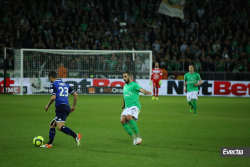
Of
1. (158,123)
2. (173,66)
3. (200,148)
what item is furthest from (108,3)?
(200,148)

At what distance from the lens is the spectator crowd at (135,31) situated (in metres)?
23.6

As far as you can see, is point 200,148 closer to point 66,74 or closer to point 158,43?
point 66,74

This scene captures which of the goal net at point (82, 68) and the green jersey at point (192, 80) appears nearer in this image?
the green jersey at point (192, 80)

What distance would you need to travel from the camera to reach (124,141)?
7.83 m

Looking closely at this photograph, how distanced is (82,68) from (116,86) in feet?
8.35

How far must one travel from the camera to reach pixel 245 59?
24.2m

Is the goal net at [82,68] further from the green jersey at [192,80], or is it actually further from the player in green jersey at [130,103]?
the player in green jersey at [130,103]

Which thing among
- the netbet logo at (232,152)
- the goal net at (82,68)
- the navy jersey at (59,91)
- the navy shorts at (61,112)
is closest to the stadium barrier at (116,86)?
the goal net at (82,68)

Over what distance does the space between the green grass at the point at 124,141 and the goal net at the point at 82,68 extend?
964 cm

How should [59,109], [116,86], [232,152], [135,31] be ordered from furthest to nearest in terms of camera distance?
[135,31] → [116,86] → [59,109] → [232,152]

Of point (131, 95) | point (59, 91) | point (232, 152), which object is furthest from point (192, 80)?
point (59, 91)

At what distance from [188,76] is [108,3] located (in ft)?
49.4

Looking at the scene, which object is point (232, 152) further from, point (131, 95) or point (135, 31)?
point (135, 31)

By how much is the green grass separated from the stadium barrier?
977 cm
